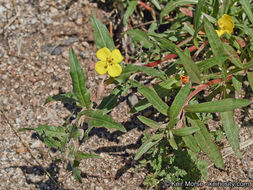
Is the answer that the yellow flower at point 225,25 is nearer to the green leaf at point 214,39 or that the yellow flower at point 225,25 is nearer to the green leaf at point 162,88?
the green leaf at point 214,39

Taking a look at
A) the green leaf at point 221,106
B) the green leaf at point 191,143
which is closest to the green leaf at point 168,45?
the green leaf at point 221,106

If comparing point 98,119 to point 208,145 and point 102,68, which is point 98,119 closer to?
point 102,68

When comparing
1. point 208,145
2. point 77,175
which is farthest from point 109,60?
point 208,145

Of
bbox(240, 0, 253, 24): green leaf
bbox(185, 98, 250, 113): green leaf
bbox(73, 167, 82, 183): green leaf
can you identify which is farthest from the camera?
bbox(240, 0, 253, 24): green leaf

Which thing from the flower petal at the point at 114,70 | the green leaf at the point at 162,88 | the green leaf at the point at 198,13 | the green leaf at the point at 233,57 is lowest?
the green leaf at the point at 162,88

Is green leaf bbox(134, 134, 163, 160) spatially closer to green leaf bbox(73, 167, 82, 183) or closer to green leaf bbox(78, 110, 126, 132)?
green leaf bbox(78, 110, 126, 132)

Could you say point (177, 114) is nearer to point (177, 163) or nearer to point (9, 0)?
point (177, 163)

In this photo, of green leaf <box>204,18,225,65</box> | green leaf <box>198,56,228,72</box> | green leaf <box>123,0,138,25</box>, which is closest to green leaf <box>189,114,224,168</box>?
green leaf <box>198,56,228,72</box>
